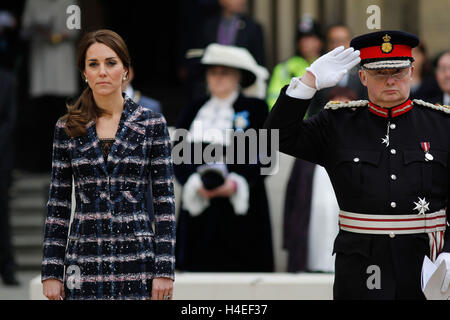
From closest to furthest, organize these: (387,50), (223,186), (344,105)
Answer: (387,50) → (344,105) → (223,186)

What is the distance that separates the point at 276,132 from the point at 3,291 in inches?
180

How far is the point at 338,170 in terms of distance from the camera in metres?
4.32

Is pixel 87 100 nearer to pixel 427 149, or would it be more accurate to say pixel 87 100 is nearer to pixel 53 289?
pixel 53 289

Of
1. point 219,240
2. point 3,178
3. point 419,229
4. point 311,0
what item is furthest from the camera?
point 311,0

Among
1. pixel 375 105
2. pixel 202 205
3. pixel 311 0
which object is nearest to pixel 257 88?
pixel 202 205

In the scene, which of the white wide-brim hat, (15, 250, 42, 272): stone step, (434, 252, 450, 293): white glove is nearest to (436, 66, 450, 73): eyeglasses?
the white wide-brim hat

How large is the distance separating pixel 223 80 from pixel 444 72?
1679mm

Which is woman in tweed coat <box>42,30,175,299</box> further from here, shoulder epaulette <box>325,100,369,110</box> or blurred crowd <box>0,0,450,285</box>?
blurred crowd <box>0,0,450,285</box>

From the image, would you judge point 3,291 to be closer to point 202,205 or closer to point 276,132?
point 202,205

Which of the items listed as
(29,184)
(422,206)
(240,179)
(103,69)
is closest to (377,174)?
(422,206)

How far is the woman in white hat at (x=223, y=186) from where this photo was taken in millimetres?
7066

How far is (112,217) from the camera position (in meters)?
4.09

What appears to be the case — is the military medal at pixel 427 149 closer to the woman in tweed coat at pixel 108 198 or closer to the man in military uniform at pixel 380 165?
the man in military uniform at pixel 380 165

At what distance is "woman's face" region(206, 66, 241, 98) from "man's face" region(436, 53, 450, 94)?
1538 millimetres
